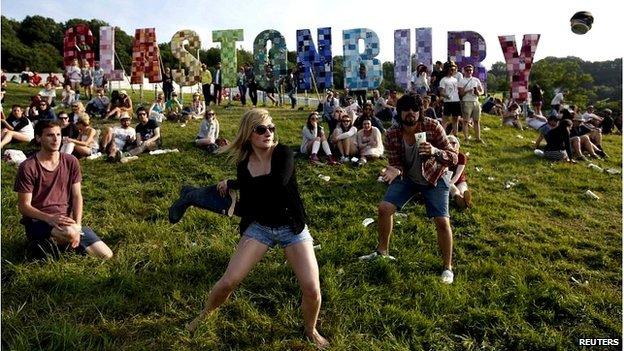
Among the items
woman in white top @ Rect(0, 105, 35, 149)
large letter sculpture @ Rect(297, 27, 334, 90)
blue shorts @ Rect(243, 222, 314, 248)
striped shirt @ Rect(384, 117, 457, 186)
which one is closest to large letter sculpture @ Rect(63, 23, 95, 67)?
woman in white top @ Rect(0, 105, 35, 149)

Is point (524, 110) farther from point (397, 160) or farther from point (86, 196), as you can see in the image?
point (86, 196)

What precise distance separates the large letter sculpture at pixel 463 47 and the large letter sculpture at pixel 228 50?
745 centimetres

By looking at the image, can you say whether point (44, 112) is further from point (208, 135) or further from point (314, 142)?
point (314, 142)

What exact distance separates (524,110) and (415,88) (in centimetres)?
578

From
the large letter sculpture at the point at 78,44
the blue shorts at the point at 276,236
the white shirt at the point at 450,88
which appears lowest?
the blue shorts at the point at 276,236

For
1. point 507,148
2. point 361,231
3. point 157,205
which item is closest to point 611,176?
point 507,148

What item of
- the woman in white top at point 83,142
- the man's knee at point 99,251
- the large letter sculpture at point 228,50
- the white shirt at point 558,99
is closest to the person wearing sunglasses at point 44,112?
the woman in white top at point 83,142

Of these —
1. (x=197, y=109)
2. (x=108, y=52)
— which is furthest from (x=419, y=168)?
(x=108, y=52)

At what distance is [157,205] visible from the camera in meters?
6.12

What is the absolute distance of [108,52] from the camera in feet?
51.7

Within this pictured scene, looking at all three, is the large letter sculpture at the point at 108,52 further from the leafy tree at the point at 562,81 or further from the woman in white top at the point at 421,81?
the leafy tree at the point at 562,81

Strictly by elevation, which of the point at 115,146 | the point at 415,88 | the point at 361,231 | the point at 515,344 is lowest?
the point at 515,344

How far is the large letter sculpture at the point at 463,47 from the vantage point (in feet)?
46.5

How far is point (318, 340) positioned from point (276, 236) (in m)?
0.87
